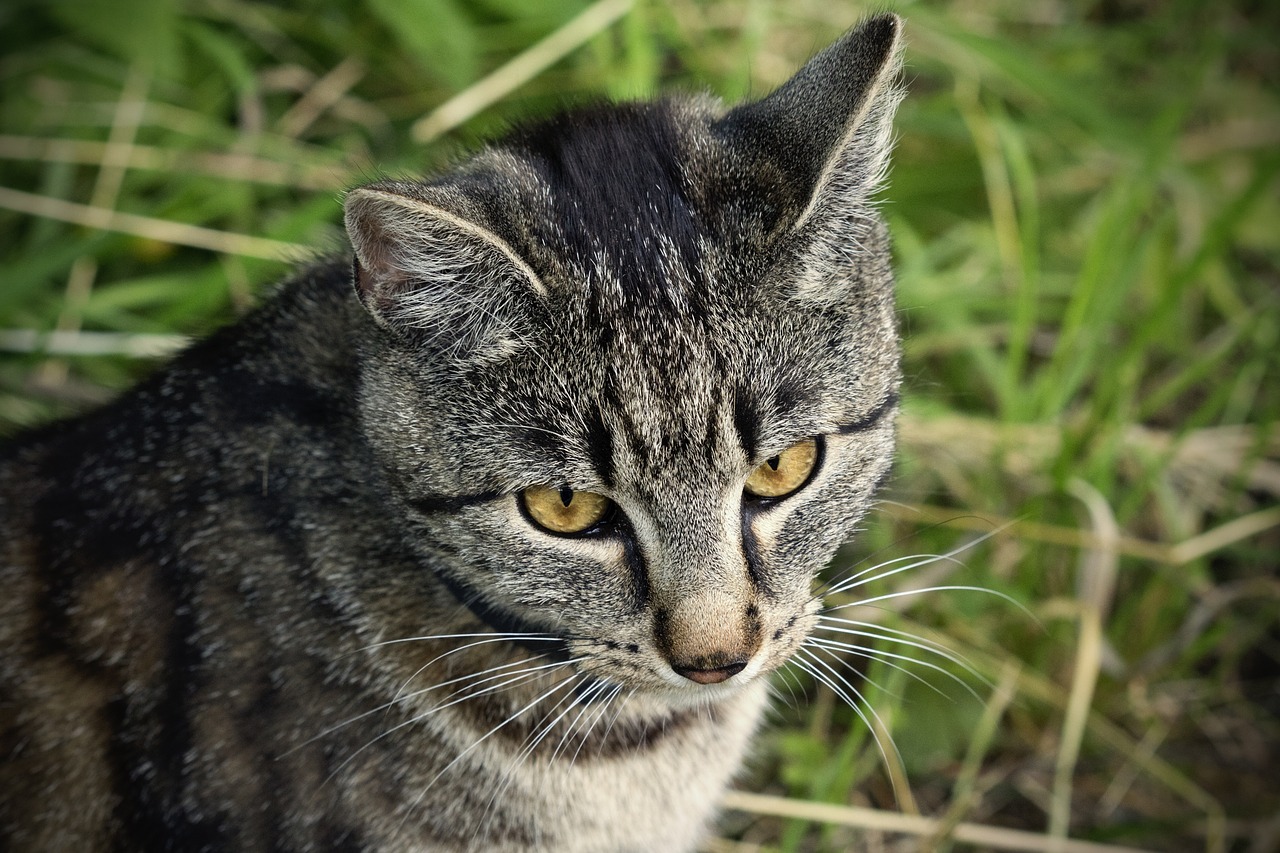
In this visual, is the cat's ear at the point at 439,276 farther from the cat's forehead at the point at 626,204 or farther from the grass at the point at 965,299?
the grass at the point at 965,299

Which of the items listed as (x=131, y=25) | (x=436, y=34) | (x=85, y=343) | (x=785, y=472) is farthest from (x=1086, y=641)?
(x=131, y=25)

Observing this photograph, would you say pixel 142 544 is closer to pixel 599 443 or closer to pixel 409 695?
pixel 409 695

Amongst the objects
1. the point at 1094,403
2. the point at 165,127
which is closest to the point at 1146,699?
the point at 1094,403

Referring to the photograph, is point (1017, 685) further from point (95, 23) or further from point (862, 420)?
point (95, 23)

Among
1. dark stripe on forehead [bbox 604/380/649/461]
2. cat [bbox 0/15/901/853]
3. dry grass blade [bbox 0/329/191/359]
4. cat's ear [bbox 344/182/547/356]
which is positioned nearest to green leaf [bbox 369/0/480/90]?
dry grass blade [bbox 0/329/191/359]

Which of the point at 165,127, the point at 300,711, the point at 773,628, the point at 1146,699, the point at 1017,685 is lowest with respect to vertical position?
the point at 1146,699

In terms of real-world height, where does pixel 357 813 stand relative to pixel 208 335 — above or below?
below

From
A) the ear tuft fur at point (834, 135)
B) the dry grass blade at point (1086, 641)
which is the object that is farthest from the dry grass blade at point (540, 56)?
the dry grass blade at point (1086, 641)
